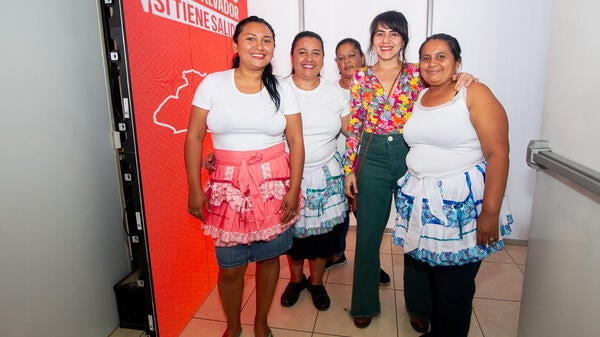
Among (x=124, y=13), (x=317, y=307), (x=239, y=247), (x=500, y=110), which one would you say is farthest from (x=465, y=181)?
(x=124, y=13)

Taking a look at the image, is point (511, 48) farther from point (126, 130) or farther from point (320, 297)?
point (126, 130)

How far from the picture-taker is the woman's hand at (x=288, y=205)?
1.76m

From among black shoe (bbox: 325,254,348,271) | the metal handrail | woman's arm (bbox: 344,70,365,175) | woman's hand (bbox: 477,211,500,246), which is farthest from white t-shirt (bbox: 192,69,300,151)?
black shoe (bbox: 325,254,348,271)

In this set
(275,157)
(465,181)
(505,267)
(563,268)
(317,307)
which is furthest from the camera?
(505,267)

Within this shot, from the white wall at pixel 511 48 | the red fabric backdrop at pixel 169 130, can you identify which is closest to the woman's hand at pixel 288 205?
the red fabric backdrop at pixel 169 130

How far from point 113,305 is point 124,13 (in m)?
1.59

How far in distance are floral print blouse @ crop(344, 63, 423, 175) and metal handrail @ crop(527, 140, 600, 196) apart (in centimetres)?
59

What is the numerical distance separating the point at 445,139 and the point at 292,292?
1497 millimetres

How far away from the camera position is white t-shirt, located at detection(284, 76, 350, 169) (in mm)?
2012

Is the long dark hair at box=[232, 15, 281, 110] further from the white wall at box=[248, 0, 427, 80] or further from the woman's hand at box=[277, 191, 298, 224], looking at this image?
the white wall at box=[248, 0, 427, 80]

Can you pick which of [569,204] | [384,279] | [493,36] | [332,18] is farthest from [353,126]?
[493,36]

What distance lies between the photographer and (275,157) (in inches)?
68.6

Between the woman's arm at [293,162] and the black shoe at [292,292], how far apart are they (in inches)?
33.5

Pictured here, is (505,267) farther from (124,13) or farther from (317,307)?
(124,13)
